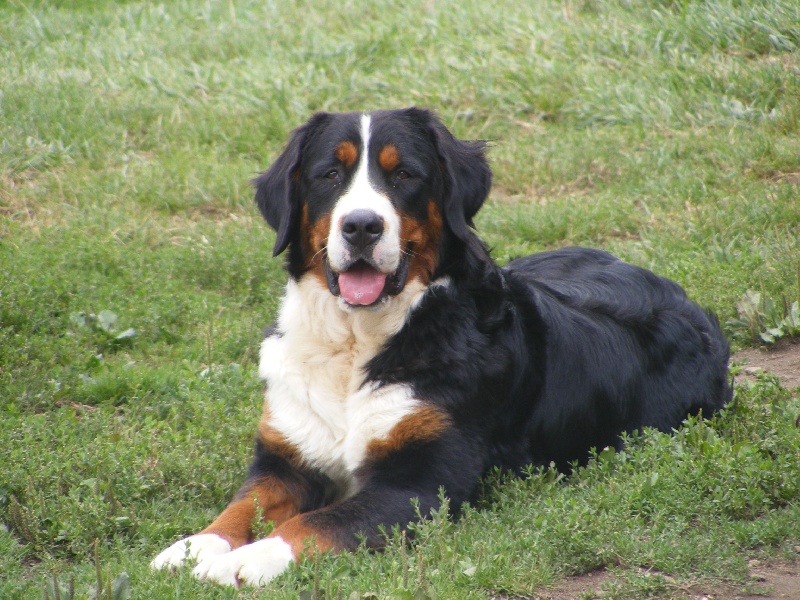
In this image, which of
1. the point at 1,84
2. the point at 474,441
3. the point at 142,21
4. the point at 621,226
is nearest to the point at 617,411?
the point at 474,441

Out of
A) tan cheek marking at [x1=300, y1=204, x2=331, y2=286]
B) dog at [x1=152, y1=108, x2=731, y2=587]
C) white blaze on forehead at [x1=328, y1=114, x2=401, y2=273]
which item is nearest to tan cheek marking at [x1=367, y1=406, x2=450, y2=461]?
dog at [x1=152, y1=108, x2=731, y2=587]

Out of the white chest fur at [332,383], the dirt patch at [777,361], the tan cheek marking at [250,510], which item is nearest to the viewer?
the tan cheek marking at [250,510]

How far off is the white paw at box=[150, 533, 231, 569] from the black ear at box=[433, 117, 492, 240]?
5.00ft

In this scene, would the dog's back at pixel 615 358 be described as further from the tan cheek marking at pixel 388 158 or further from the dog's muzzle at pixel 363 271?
the tan cheek marking at pixel 388 158

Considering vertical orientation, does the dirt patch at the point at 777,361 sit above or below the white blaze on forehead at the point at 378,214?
below

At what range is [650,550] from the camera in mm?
3393

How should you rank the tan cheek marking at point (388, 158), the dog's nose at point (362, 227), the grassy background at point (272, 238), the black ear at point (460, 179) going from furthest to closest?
the black ear at point (460, 179)
the tan cheek marking at point (388, 158)
the dog's nose at point (362, 227)
the grassy background at point (272, 238)

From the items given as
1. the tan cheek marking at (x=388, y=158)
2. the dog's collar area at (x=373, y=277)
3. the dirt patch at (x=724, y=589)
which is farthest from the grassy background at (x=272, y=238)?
the tan cheek marking at (x=388, y=158)

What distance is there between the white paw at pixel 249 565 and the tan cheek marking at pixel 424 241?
1222 millimetres

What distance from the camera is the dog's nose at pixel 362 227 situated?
3869 millimetres

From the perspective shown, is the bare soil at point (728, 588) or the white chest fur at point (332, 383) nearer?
the bare soil at point (728, 588)

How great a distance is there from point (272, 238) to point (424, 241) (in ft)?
9.48

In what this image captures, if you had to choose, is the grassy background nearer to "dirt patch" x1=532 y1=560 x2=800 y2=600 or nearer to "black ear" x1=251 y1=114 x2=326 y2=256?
"dirt patch" x1=532 y1=560 x2=800 y2=600

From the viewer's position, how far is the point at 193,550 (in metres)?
3.58
